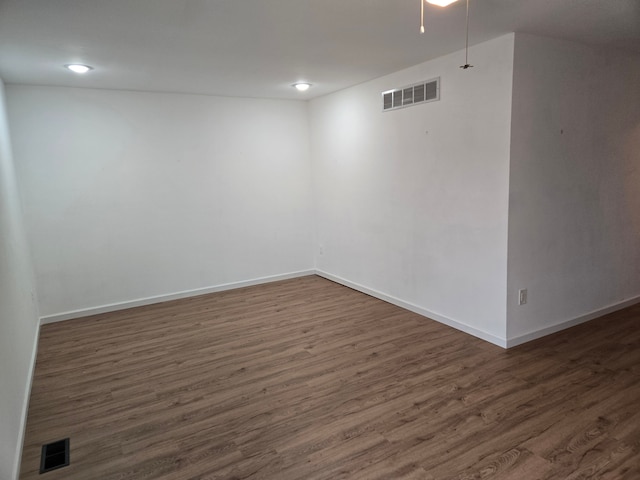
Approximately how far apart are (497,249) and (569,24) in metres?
1.64

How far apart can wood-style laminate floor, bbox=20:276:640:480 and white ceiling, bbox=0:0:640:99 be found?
7.86ft

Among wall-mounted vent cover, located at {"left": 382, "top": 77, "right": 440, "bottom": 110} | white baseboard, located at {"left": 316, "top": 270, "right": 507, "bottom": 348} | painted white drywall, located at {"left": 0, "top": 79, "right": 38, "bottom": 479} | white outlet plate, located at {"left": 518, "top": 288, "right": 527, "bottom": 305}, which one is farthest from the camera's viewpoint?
wall-mounted vent cover, located at {"left": 382, "top": 77, "right": 440, "bottom": 110}

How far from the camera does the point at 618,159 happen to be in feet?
12.1

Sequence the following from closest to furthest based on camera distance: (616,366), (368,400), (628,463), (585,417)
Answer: (628,463), (585,417), (368,400), (616,366)

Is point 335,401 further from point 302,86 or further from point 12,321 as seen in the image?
point 302,86

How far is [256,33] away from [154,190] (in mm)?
2649

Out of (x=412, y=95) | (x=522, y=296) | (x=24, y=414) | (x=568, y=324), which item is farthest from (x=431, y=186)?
(x=24, y=414)

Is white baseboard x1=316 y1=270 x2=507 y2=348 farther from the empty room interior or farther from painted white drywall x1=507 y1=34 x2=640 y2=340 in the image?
painted white drywall x1=507 y1=34 x2=640 y2=340

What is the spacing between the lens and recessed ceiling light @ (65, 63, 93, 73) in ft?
10.9

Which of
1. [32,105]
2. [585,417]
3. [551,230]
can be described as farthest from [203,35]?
[585,417]

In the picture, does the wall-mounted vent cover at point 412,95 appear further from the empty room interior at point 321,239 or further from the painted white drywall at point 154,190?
the painted white drywall at point 154,190

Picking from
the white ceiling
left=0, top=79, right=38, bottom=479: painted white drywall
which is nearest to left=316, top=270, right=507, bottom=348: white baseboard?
the white ceiling

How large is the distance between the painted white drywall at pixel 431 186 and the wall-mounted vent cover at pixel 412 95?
0.05 metres

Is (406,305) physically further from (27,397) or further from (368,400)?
(27,397)
